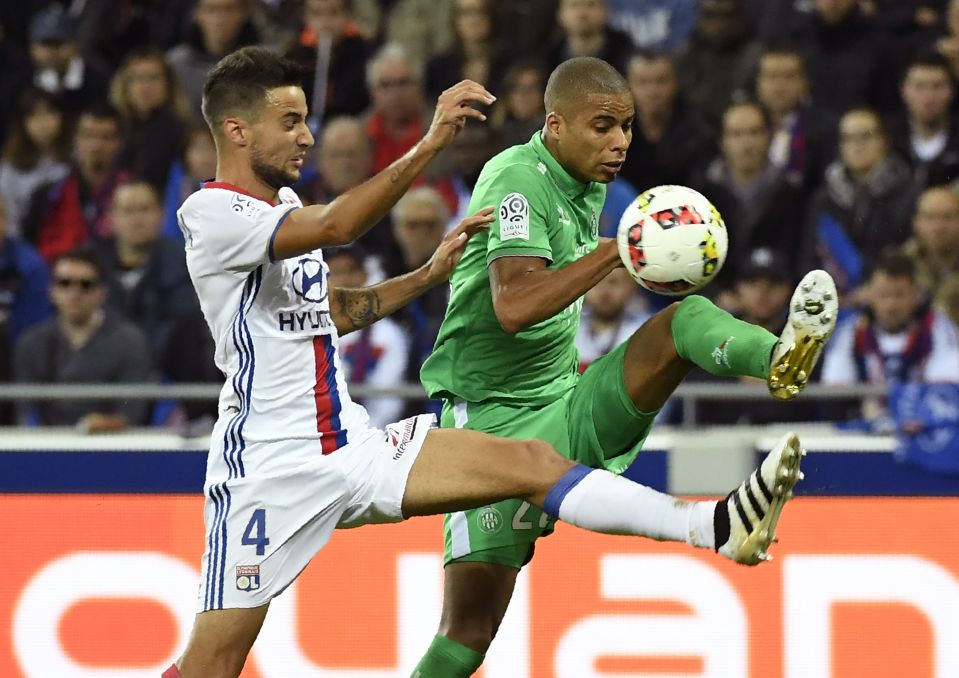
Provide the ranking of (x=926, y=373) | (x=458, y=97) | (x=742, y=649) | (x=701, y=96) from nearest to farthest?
1. (x=458, y=97)
2. (x=742, y=649)
3. (x=926, y=373)
4. (x=701, y=96)

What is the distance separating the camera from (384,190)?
14.5 ft

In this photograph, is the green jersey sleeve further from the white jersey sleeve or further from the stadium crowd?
the stadium crowd

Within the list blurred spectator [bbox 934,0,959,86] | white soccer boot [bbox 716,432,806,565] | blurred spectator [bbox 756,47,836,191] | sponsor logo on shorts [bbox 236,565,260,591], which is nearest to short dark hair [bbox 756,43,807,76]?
blurred spectator [bbox 756,47,836,191]

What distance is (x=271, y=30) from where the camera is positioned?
403 inches

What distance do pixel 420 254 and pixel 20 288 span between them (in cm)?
220

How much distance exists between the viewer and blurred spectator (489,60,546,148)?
9.03 meters

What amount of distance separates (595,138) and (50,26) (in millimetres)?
6533

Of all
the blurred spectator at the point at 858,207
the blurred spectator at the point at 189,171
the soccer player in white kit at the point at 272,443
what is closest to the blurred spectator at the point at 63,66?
the blurred spectator at the point at 189,171

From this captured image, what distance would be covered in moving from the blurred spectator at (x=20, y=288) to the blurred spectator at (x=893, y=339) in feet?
13.5

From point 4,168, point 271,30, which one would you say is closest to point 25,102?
point 4,168

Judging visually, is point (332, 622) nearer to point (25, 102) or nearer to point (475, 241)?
point (475, 241)

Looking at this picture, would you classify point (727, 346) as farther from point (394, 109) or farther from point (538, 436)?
point (394, 109)

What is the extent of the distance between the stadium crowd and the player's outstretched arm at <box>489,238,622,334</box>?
3.00 m

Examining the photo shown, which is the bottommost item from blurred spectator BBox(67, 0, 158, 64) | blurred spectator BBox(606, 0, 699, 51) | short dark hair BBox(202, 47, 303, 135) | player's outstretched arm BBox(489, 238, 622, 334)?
player's outstretched arm BBox(489, 238, 622, 334)
